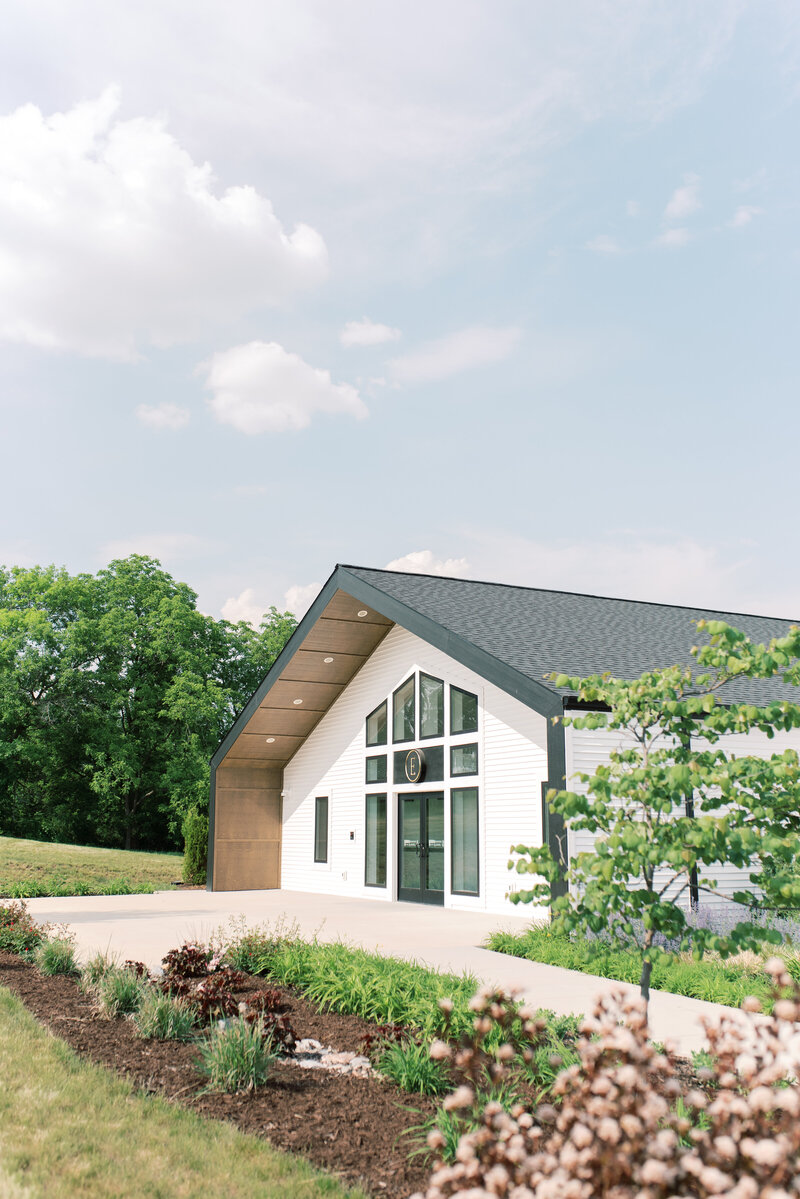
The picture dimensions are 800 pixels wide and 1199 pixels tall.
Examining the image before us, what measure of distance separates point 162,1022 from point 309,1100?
1.74 m

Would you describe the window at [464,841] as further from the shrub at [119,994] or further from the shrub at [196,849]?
the shrub at [119,994]

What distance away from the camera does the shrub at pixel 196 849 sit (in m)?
22.9

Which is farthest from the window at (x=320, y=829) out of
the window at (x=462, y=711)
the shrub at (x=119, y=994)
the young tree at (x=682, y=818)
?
the young tree at (x=682, y=818)

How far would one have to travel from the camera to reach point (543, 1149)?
13.2 feet

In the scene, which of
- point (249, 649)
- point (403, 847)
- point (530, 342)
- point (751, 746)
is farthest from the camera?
point (249, 649)

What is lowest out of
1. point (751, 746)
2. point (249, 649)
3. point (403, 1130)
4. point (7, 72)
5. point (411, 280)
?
point (403, 1130)

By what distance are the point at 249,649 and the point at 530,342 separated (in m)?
27.2

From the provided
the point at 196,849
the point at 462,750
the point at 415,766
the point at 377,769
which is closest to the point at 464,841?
the point at 462,750

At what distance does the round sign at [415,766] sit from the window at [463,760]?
0.95m

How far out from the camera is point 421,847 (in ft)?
56.4

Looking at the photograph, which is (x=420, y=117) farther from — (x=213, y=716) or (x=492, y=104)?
(x=213, y=716)

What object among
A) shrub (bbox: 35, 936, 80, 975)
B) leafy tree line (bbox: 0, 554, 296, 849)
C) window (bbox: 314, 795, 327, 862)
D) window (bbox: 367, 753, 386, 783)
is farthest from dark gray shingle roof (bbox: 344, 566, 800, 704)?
leafy tree line (bbox: 0, 554, 296, 849)

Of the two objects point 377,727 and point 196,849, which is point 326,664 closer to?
point 377,727

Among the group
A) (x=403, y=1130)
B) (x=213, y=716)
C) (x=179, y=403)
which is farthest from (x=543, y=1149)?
(x=213, y=716)
